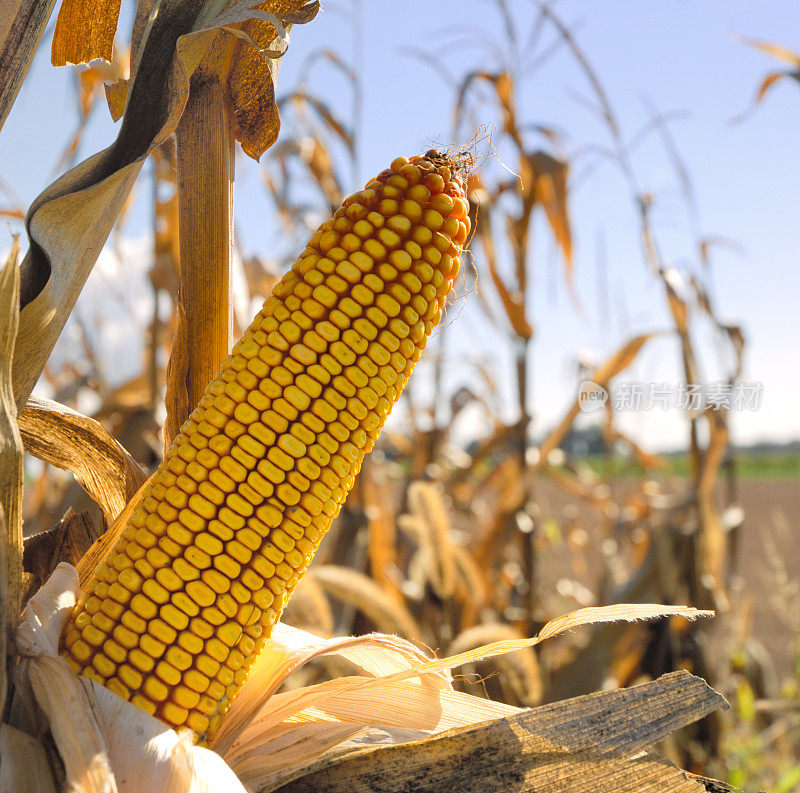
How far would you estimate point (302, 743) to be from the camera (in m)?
0.81

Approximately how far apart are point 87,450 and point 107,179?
14.9 inches

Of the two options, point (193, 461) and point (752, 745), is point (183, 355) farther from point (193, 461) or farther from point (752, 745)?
point (752, 745)

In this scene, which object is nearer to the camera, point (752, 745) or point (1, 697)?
point (1, 697)

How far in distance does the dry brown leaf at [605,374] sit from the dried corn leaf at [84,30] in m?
2.13

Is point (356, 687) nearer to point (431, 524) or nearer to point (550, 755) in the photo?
point (550, 755)

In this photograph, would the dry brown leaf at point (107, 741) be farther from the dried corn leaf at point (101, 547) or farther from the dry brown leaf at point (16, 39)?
the dry brown leaf at point (16, 39)

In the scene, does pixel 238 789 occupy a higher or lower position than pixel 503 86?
lower

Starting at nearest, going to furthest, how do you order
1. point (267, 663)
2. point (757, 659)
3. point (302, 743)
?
point (302, 743), point (267, 663), point (757, 659)

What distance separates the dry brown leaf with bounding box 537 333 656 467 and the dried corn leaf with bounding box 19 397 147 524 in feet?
6.66

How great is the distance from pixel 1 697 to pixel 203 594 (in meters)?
0.22

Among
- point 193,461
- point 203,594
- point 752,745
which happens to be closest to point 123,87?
point 193,461

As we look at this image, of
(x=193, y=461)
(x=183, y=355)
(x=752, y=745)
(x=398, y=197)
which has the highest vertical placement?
(x=398, y=197)

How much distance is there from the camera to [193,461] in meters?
0.83

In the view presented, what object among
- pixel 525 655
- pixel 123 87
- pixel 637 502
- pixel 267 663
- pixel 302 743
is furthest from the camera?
pixel 637 502
